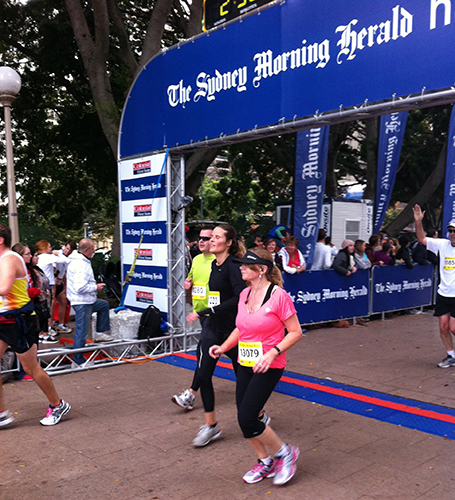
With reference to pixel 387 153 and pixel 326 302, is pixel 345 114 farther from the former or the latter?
pixel 387 153

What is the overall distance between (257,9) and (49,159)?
44.1ft

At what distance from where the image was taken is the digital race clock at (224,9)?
761cm

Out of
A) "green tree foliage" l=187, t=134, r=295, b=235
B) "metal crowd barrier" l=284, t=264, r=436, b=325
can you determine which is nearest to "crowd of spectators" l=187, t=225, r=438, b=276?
"metal crowd barrier" l=284, t=264, r=436, b=325

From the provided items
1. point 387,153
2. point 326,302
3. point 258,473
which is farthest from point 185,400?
point 387,153

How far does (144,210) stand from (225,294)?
4.34m

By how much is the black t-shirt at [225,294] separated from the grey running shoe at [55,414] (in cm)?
174

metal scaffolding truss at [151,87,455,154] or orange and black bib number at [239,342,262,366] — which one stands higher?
metal scaffolding truss at [151,87,455,154]

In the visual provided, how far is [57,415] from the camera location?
528 centimetres

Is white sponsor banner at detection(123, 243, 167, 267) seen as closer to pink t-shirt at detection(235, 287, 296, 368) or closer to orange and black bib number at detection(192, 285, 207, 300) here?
orange and black bib number at detection(192, 285, 207, 300)

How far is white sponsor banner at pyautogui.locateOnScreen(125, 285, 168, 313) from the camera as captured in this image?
851 cm

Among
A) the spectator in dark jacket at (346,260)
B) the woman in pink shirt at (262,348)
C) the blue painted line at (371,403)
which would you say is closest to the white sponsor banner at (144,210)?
the blue painted line at (371,403)

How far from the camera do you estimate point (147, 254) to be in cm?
888

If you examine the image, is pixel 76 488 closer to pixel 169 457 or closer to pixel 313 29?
pixel 169 457

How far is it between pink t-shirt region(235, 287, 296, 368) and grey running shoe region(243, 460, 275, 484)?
83 centimetres
